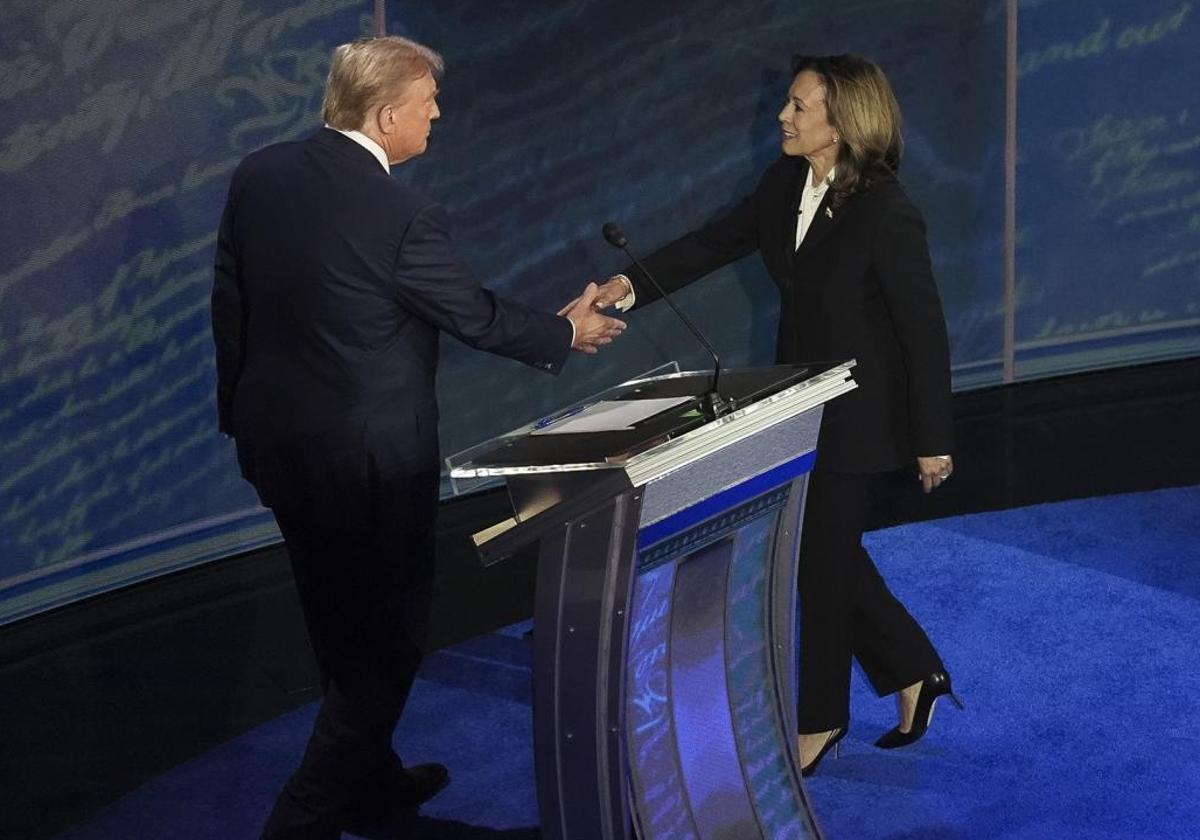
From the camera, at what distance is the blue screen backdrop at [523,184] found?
149 inches

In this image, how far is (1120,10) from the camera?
17.6ft

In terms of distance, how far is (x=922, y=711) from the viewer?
146 inches

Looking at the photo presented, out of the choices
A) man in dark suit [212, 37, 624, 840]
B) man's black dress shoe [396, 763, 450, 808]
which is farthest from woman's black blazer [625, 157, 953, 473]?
man's black dress shoe [396, 763, 450, 808]

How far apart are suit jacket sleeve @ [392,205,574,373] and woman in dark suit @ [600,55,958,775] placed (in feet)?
1.75

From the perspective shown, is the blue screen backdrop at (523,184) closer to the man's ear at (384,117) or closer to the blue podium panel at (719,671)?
the man's ear at (384,117)

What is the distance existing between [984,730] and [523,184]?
1968mm

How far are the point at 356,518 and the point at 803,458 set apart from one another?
3.07 feet

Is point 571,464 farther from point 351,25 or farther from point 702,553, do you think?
point 351,25

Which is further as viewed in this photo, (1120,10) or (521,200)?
(1120,10)

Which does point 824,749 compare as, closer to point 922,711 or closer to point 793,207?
point 922,711

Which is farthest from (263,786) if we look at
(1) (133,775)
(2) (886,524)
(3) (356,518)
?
(2) (886,524)

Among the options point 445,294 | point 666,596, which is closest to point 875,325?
point 445,294

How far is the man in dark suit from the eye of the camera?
119 inches

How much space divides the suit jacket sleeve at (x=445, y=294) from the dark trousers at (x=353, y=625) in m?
0.32
